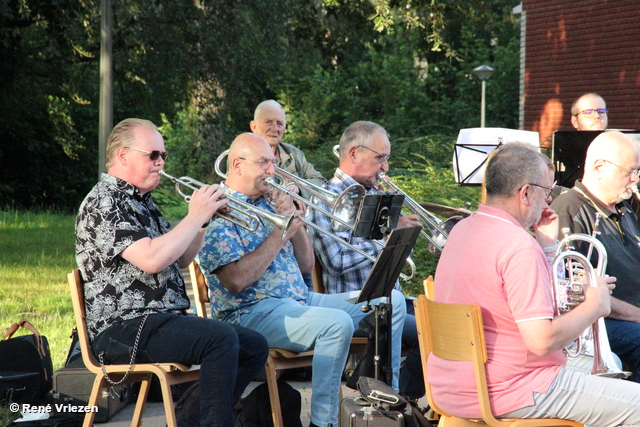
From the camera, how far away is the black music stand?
3.50 meters

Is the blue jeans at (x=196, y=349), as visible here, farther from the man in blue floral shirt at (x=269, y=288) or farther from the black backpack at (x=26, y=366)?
the black backpack at (x=26, y=366)

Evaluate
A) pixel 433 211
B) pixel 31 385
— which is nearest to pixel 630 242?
pixel 433 211

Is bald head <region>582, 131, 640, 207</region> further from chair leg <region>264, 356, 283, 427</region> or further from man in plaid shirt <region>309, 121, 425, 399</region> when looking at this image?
chair leg <region>264, 356, 283, 427</region>

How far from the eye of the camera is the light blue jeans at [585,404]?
108 inches

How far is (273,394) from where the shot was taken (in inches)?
148

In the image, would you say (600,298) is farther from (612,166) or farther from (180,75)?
(180,75)

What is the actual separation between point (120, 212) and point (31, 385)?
1108mm

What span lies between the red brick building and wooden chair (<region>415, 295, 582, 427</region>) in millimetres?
12268

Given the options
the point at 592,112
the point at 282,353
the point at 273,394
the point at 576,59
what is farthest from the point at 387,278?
the point at 576,59

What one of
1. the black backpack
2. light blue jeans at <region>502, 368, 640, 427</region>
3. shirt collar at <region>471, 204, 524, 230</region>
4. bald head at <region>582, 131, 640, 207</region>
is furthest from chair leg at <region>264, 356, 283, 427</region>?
bald head at <region>582, 131, 640, 207</region>

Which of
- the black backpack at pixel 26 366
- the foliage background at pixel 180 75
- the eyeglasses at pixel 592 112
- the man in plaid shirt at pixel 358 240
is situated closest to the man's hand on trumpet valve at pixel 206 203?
the man in plaid shirt at pixel 358 240

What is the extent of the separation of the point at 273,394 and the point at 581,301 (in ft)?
5.02

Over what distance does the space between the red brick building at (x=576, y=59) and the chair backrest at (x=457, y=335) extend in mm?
12244

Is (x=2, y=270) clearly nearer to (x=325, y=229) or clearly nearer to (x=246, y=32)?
(x=325, y=229)
